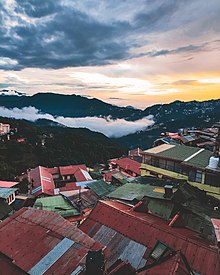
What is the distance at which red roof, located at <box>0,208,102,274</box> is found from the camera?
43.3 feet

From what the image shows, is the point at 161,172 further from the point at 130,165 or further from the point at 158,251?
the point at 130,165

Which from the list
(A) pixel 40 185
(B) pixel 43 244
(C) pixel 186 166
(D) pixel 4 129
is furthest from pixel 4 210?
(D) pixel 4 129

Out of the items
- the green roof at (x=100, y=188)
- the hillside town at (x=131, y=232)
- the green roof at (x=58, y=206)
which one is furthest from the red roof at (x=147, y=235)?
the green roof at (x=100, y=188)

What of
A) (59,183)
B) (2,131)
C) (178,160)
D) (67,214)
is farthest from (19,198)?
(2,131)

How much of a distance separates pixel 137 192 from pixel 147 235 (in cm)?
865

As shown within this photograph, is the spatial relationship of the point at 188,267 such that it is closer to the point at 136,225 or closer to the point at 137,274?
the point at 137,274

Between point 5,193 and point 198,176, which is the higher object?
point 198,176

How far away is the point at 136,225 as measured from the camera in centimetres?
1708

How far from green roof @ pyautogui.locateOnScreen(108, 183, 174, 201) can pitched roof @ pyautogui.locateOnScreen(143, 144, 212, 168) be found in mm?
6024

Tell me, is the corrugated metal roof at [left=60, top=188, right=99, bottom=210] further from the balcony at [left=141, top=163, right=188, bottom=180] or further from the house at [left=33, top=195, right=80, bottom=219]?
the balcony at [left=141, top=163, right=188, bottom=180]

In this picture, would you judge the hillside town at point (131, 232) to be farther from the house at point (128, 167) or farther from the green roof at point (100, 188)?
the house at point (128, 167)

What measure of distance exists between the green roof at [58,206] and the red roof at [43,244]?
9.82 m

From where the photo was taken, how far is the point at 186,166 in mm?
27875

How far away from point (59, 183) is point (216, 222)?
1976 inches
